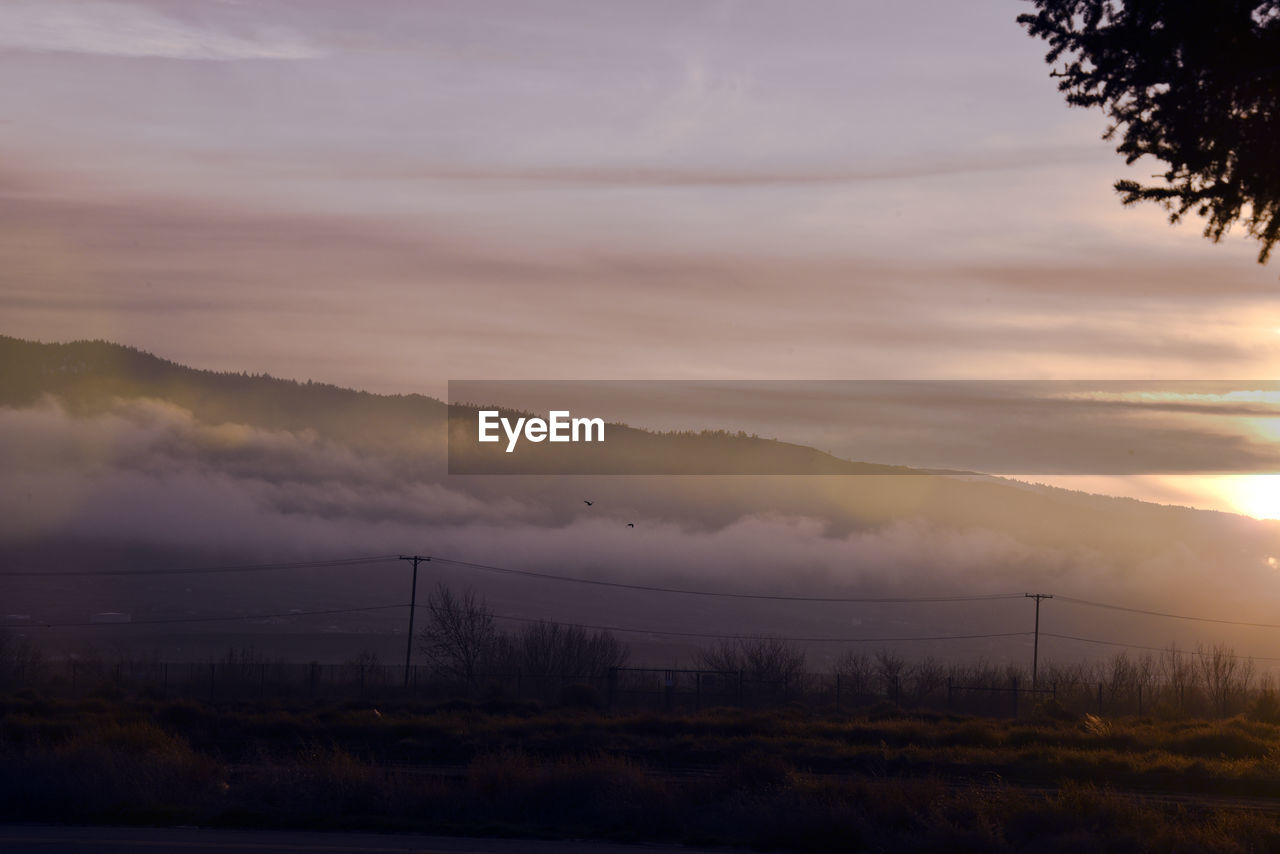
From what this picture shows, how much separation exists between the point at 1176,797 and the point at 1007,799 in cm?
1164

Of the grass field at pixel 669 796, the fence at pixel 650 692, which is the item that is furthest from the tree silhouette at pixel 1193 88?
the fence at pixel 650 692

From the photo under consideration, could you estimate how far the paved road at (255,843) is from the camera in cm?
1585

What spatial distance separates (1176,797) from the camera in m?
28.7

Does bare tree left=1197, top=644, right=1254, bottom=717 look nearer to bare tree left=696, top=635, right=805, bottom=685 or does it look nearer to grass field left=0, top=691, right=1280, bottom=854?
bare tree left=696, top=635, right=805, bottom=685

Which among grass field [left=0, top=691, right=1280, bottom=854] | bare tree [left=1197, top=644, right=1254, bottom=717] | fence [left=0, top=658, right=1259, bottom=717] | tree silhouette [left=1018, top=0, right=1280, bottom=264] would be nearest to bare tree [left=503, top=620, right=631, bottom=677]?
fence [left=0, top=658, right=1259, bottom=717]

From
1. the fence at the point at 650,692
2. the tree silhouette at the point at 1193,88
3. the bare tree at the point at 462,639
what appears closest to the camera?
the tree silhouette at the point at 1193,88

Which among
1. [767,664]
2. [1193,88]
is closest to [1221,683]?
[767,664]

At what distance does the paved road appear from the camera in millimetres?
15852

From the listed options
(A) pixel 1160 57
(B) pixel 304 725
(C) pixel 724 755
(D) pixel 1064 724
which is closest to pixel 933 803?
(A) pixel 1160 57

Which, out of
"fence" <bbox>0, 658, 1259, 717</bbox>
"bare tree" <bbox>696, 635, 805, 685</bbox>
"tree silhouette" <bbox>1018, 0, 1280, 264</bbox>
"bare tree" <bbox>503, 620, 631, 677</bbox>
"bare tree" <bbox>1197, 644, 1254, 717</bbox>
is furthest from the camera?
"bare tree" <bbox>503, 620, 631, 677</bbox>

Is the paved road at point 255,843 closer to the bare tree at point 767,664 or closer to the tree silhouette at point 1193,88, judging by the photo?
the tree silhouette at point 1193,88

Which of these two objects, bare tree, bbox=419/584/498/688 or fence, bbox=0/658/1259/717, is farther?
bare tree, bbox=419/584/498/688

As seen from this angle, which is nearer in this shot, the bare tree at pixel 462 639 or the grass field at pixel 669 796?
the grass field at pixel 669 796

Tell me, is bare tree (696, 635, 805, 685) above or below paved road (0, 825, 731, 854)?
below
